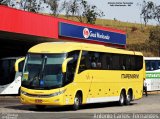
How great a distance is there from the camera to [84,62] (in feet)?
75.9

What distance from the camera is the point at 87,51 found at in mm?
23672

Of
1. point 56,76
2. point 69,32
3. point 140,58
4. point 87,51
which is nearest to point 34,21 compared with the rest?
point 69,32

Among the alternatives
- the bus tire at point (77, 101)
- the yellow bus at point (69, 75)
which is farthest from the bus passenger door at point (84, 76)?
the bus tire at point (77, 101)

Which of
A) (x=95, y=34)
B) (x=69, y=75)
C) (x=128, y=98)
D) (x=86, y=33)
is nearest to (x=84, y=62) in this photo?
(x=69, y=75)

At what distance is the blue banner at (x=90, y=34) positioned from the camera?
3578cm

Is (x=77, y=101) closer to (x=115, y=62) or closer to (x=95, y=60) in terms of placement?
(x=95, y=60)

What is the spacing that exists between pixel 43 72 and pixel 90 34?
722 inches

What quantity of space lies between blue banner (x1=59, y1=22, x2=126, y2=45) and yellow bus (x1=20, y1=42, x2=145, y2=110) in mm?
9561

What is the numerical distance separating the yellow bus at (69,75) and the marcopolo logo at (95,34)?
40.2 feet

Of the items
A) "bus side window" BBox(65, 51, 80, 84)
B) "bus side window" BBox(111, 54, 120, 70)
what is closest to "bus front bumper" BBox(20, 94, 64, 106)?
"bus side window" BBox(65, 51, 80, 84)

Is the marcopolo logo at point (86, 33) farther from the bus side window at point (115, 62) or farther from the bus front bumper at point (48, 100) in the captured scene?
the bus front bumper at point (48, 100)

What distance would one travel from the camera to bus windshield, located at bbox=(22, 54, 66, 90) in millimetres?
21484

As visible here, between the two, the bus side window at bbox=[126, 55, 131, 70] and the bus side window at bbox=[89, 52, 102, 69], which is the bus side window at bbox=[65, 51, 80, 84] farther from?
the bus side window at bbox=[126, 55, 131, 70]

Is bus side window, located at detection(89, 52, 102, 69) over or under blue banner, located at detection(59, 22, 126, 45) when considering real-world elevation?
under
